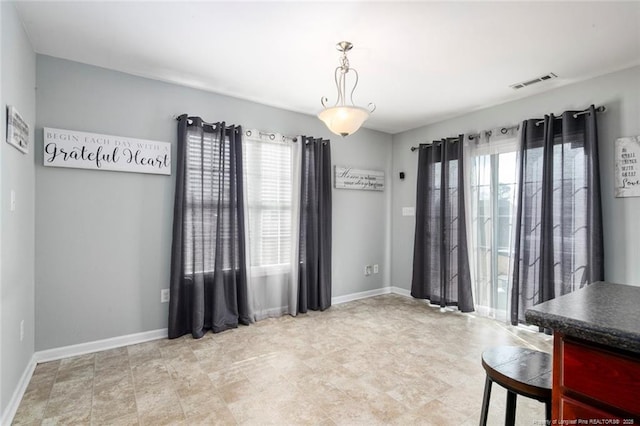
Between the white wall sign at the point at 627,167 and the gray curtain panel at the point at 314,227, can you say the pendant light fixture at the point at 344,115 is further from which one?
the white wall sign at the point at 627,167

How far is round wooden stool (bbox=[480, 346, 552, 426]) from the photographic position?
123 cm

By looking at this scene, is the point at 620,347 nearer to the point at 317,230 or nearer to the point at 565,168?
the point at 565,168

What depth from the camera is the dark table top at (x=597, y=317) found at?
2.79 feet

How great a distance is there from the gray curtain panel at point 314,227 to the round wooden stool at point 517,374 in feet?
8.74

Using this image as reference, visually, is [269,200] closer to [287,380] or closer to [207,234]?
[207,234]

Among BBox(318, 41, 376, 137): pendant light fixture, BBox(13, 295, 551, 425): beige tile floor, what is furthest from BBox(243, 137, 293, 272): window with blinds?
BBox(318, 41, 376, 137): pendant light fixture

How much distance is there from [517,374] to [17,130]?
3.15 m

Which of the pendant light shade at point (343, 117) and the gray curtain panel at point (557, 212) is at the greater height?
the pendant light shade at point (343, 117)

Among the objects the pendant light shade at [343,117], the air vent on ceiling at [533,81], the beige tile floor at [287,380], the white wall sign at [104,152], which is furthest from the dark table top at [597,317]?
the white wall sign at [104,152]

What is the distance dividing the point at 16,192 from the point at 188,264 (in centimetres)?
144

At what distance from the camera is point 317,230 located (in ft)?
13.3

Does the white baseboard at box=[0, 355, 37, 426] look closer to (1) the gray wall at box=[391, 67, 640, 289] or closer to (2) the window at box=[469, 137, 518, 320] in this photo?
(2) the window at box=[469, 137, 518, 320]

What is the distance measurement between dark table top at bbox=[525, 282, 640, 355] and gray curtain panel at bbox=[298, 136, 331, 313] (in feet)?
9.81

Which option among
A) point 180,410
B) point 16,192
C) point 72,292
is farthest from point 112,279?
point 180,410
